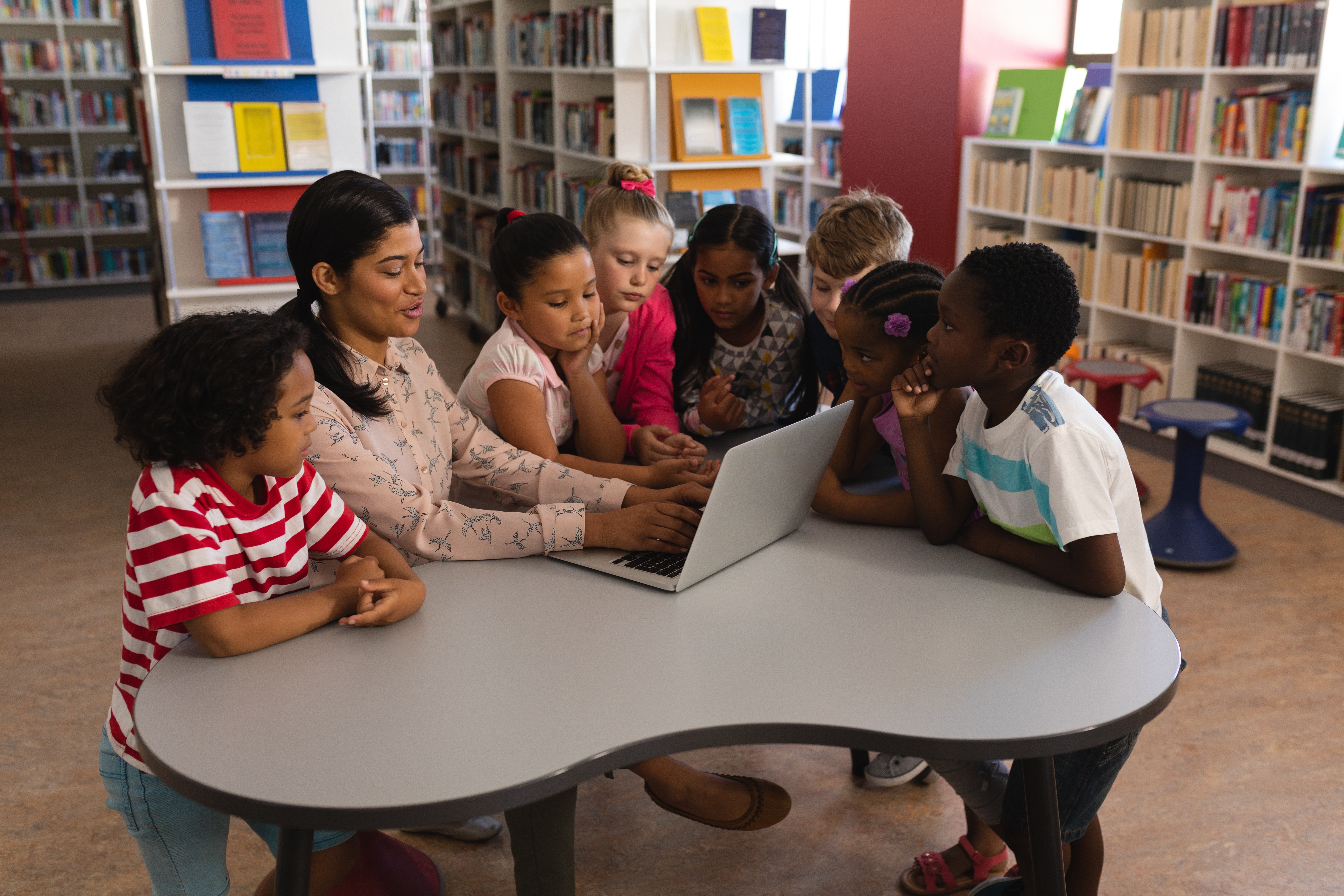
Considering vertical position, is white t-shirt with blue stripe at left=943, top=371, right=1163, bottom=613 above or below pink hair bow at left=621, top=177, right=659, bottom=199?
below

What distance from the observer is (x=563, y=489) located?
5.27 feet

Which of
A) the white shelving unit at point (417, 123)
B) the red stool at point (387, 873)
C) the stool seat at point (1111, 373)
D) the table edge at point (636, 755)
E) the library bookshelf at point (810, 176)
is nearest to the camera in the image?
the table edge at point (636, 755)

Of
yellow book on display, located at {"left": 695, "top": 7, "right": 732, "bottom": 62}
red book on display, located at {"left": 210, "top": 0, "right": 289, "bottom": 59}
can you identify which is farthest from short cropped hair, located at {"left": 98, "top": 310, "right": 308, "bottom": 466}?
yellow book on display, located at {"left": 695, "top": 7, "right": 732, "bottom": 62}

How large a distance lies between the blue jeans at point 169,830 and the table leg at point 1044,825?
0.79 m

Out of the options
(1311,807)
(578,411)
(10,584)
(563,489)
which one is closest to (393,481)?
(563,489)

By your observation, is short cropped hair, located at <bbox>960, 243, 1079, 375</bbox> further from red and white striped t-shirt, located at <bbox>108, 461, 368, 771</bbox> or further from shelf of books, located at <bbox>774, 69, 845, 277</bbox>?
shelf of books, located at <bbox>774, 69, 845, 277</bbox>

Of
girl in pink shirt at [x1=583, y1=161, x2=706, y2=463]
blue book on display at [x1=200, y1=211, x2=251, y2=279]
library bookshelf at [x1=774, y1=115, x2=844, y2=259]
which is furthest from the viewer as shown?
library bookshelf at [x1=774, y1=115, x2=844, y2=259]

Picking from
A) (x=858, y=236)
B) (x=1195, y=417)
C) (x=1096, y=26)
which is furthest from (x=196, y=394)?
(x=1096, y=26)

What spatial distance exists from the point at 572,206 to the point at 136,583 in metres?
3.63

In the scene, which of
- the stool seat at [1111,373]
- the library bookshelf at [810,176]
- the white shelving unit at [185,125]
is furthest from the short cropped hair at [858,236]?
the library bookshelf at [810,176]

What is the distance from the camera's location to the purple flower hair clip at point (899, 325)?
1.51 metres

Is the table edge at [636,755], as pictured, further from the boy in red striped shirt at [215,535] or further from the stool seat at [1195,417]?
the stool seat at [1195,417]

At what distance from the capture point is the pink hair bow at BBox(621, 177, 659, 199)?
83.2 inches

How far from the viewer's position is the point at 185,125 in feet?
11.4
